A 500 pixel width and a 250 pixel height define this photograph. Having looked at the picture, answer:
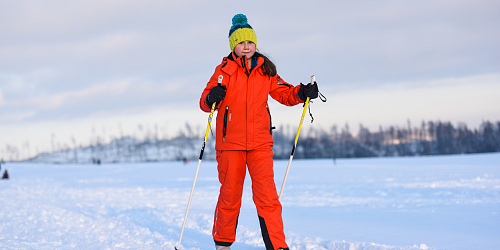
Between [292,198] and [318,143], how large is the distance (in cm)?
7288

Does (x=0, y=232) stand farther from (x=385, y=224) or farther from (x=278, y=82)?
(x=385, y=224)

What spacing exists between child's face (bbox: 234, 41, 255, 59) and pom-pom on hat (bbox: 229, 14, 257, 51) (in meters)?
0.04

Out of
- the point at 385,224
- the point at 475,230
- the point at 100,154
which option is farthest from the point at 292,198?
the point at 100,154

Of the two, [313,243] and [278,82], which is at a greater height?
[278,82]

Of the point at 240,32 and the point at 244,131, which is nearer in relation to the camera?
the point at 244,131

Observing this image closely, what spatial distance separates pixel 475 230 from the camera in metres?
4.13

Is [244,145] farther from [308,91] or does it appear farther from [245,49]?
[245,49]

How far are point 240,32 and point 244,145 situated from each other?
3.23 ft

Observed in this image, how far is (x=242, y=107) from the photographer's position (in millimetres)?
3082

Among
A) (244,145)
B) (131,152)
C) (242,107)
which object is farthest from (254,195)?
(131,152)

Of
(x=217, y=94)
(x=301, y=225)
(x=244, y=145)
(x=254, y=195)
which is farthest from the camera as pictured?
(x=301, y=225)

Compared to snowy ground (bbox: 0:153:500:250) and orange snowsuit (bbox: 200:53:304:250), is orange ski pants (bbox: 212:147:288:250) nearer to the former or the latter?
→ orange snowsuit (bbox: 200:53:304:250)

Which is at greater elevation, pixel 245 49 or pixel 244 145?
pixel 245 49

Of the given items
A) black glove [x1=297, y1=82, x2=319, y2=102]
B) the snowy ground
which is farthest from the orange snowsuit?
the snowy ground
